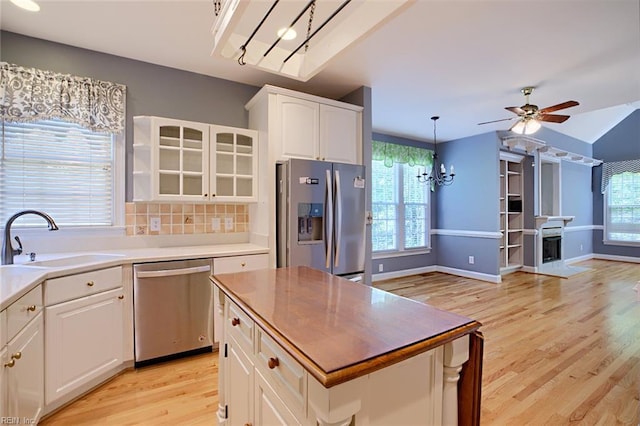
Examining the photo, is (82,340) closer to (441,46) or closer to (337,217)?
(337,217)

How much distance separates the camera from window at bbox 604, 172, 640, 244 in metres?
7.19

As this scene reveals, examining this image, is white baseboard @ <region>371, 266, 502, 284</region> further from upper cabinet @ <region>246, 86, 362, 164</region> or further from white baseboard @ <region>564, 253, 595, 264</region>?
white baseboard @ <region>564, 253, 595, 264</region>

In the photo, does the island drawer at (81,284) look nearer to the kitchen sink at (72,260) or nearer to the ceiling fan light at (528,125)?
the kitchen sink at (72,260)

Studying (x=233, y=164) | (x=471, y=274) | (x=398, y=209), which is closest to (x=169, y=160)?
(x=233, y=164)

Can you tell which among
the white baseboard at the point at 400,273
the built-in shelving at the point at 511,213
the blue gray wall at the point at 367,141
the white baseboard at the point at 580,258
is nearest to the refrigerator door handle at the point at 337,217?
the blue gray wall at the point at 367,141

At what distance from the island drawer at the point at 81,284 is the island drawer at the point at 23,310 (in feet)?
0.31

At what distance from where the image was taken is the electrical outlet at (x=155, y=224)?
290 centimetres

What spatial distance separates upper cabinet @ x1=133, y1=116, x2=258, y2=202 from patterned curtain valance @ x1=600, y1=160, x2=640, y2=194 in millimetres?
9046

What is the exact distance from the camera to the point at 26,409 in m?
1.57

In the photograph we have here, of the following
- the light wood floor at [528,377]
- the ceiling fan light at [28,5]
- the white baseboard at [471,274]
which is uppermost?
the ceiling fan light at [28,5]

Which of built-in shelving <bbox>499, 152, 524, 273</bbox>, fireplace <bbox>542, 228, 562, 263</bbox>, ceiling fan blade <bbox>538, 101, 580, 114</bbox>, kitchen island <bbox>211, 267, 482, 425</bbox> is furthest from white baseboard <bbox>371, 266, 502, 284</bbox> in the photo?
kitchen island <bbox>211, 267, 482, 425</bbox>

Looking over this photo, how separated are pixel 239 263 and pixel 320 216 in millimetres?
870

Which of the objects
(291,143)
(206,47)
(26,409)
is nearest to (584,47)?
(291,143)

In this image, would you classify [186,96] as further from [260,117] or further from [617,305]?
[617,305]
